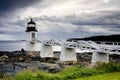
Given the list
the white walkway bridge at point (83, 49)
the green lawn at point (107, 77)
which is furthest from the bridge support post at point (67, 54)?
the green lawn at point (107, 77)

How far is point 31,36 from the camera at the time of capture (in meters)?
51.3

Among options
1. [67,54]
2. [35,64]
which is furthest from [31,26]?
[67,54]

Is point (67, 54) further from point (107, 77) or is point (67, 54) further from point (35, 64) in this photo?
point (107, 77)

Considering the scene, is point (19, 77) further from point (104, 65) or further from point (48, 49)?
point (48, 49)

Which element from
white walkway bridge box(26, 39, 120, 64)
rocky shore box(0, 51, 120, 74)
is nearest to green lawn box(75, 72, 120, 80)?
white walkway bridge box(26, 39, 120, 64)

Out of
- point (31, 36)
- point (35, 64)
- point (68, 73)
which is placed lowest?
point (35, 64)

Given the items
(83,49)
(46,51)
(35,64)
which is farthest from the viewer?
(46,51)

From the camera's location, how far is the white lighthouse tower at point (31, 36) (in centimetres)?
5059

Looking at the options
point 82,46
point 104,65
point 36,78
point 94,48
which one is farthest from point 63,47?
point 36,78

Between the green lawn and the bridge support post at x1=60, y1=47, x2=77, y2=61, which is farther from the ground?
the bridge support post at x1=60, y1=47, x2=77, y2=61

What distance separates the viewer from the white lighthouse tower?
5059 cm

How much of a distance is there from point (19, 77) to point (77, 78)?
2.88 m

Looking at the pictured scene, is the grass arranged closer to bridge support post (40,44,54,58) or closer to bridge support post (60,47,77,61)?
bridge support post (60,47,77,61)

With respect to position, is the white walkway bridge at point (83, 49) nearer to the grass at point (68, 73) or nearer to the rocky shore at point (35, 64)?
the rocky shore at point (35, 64)
